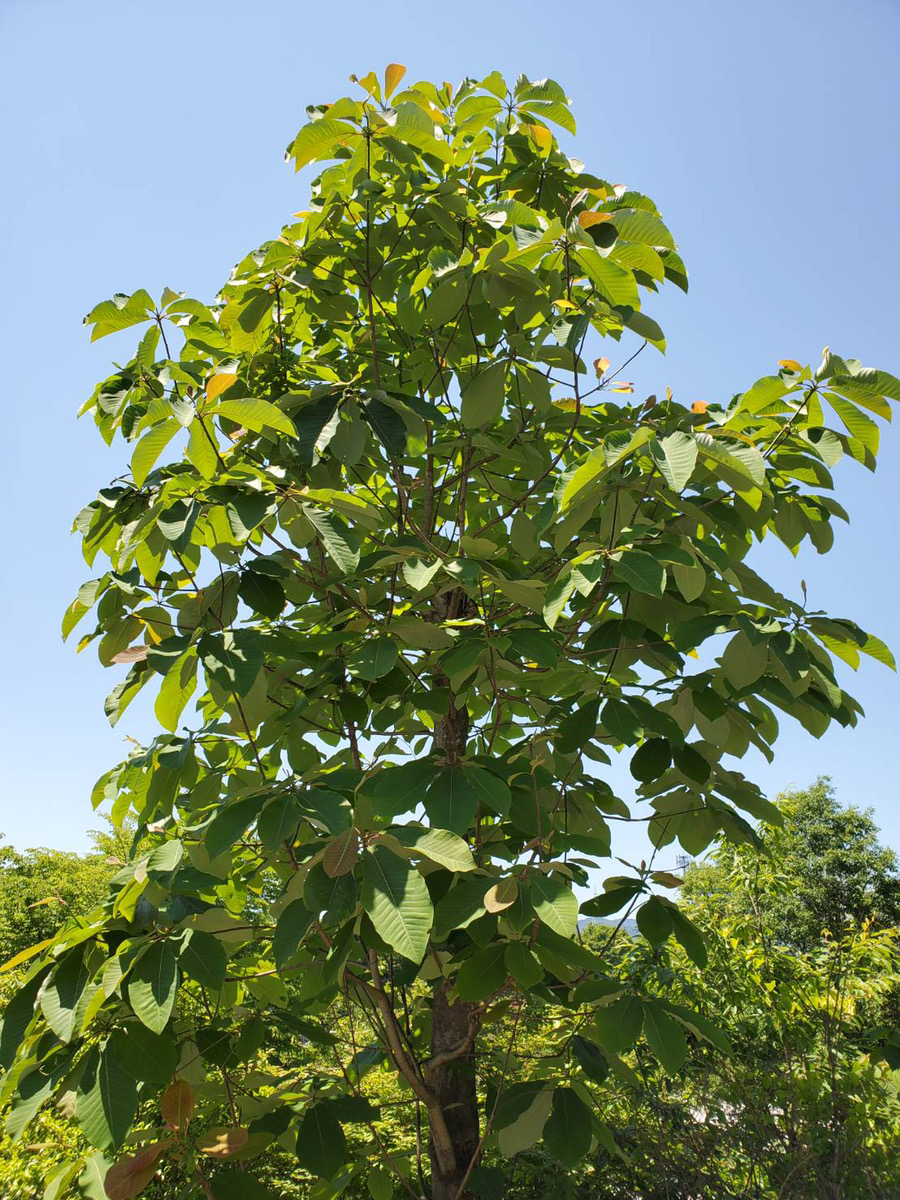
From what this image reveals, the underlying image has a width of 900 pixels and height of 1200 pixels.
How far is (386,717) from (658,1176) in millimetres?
2881

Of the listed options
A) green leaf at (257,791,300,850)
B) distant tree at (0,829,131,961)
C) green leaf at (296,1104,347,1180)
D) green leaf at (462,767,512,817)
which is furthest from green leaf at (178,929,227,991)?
distant tree at (0,829,131,961)

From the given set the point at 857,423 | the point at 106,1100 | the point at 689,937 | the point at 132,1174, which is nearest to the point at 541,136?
the point at 857,423

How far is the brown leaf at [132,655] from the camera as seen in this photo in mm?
2123

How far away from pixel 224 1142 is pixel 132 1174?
10.3 inches

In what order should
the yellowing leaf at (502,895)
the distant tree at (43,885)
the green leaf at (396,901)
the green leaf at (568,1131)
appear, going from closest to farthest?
the green leaf at (396,901) → the yellowing leaf at (502,895) → the green leaf at (568,1131) → the distant tree at (43,885)

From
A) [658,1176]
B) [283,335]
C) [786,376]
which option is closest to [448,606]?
[283,335]

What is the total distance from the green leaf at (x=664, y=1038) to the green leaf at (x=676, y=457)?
1179 mm

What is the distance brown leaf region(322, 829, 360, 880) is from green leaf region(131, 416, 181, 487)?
941 mm

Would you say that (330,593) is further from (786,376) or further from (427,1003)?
(427,1003)

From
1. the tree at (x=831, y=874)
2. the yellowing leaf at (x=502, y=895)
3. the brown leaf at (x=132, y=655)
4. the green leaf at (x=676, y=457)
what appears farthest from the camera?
the tree at (x=831, y=874)

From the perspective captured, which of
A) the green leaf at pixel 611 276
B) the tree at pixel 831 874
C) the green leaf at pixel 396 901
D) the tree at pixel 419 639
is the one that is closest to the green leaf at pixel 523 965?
the tree at pixel 419 639

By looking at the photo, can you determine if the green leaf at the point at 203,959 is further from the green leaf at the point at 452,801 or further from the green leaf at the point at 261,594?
the green leaf at the point at 261,594

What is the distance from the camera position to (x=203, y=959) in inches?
67.3

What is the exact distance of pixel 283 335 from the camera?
9.34 ft
